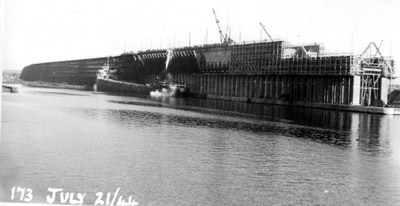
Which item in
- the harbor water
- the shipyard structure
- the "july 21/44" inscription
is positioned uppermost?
the shipyard structure

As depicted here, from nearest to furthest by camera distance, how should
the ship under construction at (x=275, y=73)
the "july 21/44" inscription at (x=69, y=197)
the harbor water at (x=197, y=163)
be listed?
the "july 21/44" inscription at (x=69, y=197)
the harbor water at (x=197, y=163)
the ship under construction at (x=275, y=73)

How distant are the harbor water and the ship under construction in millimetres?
40955

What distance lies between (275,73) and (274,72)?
1.53 ft

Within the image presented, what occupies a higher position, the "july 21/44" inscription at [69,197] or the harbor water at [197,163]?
the harbor water at [197,163]

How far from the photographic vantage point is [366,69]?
272 feet

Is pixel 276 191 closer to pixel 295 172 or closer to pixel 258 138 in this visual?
pixel 295 172

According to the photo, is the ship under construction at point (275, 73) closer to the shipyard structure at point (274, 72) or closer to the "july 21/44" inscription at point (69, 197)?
the shipyard structure at point (274, 72)

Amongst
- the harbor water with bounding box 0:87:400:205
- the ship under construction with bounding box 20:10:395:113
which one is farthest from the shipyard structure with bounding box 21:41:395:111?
the harbor water with bounding box 0:87:400:205

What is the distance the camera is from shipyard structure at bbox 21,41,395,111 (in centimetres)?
8338

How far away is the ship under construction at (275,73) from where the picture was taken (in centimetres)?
8319

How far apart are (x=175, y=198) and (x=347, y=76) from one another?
69290 millimetres

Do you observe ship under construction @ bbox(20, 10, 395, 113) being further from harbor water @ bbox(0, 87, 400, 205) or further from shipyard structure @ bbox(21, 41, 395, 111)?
harbor water @ bbox(0, 87, 400, 205)

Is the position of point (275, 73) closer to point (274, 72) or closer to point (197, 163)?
point (274, 72)

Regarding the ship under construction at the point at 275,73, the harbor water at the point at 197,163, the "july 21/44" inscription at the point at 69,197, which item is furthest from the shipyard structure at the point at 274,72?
the "july 21/44" inscription at the point at 69,197
